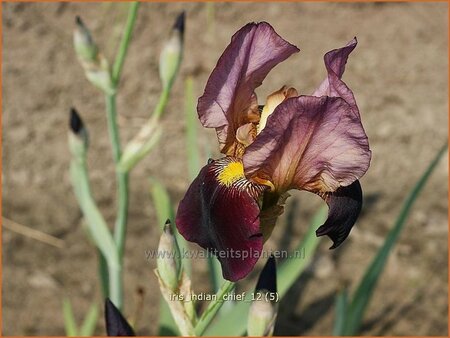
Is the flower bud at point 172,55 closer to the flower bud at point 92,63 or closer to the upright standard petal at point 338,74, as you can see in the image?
the flower bud at point 92,63

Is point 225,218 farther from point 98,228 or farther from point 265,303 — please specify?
point 98,228

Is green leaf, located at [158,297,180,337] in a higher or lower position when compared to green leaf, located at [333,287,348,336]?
higher

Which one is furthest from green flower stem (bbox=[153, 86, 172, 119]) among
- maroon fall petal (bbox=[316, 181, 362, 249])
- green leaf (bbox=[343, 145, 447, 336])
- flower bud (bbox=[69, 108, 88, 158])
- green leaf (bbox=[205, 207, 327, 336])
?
maroon fall petal (bbox=[316, 181, 362, 249])

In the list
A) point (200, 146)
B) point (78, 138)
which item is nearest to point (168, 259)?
point (78, 138)

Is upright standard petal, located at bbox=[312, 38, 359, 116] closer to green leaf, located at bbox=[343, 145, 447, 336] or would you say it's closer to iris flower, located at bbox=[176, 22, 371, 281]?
iris flower, located at bbox=[176, 22, 371, 281]

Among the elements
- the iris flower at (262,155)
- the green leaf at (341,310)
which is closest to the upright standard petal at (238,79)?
the iris flower at (262,155)

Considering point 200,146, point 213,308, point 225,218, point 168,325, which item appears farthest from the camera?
point 200,146
